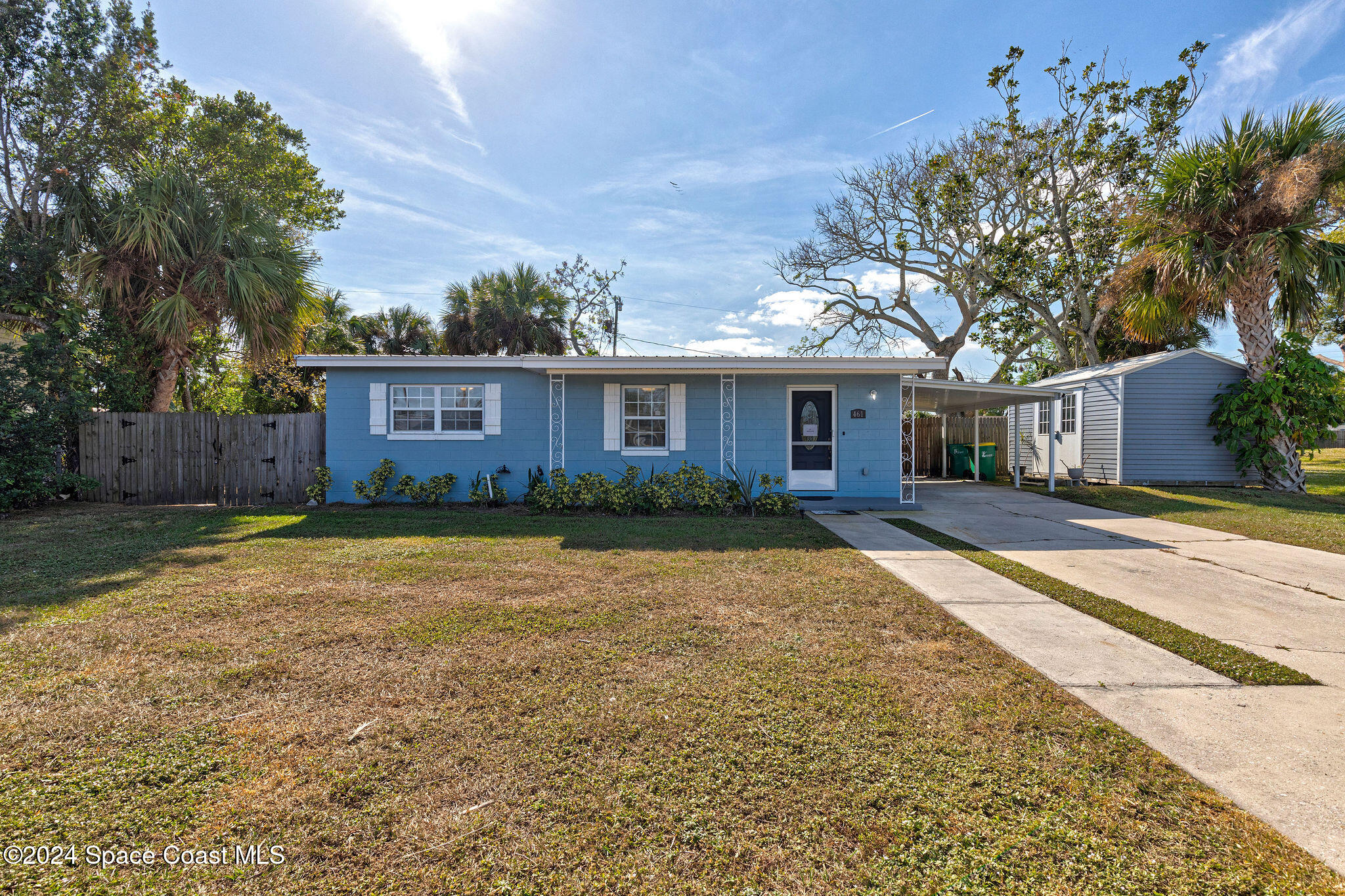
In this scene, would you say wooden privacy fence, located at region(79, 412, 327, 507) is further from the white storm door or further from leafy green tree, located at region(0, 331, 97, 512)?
the white storm door

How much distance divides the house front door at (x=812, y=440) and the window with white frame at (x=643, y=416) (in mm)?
2417

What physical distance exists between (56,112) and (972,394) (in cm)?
2044

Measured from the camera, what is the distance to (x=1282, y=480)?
1155 centimetres

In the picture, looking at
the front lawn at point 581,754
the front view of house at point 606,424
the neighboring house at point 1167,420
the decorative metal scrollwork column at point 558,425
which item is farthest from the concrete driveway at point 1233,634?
the decorative metal scrollwork column at point 558,425

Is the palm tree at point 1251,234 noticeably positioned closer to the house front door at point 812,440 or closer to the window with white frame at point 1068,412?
the window with white frame at point 1068,412

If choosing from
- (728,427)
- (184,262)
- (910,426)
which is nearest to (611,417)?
(728,427)

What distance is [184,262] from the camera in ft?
33.8

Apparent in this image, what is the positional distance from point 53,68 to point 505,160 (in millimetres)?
9070

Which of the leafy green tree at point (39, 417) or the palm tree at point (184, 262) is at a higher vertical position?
the palm tree at point (184, 262)

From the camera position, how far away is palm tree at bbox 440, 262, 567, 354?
Answer: 1759cm

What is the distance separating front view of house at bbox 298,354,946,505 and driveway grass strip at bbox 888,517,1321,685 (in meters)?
4.18

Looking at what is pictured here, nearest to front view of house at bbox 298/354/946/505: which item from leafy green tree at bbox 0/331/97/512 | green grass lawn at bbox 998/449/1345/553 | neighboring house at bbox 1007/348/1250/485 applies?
leafy green tree at bbox 0/331/97/512

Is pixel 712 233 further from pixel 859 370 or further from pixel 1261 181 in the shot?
pixel 1261 181

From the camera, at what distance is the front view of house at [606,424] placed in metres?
10.2
